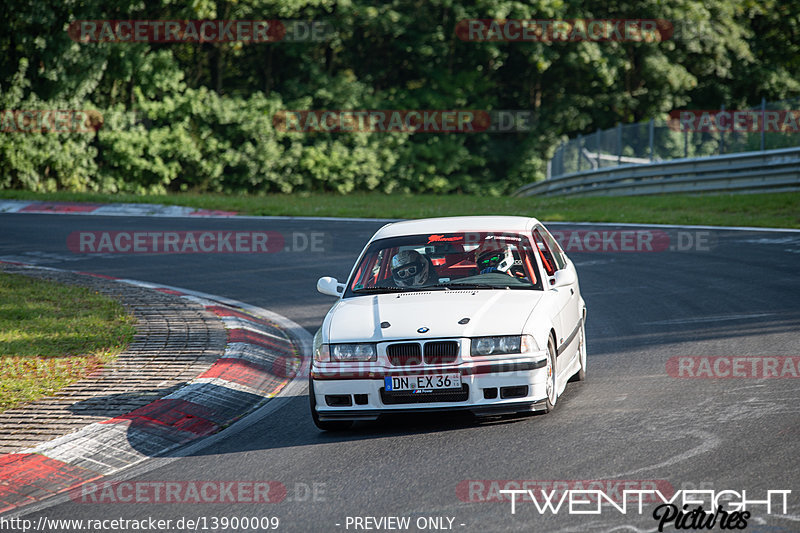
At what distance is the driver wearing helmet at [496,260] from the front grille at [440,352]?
1.44 metres

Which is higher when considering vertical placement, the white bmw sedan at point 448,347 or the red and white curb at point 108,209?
the white bmw sedan at point 448,347

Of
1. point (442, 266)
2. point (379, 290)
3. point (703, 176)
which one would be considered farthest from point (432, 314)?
point (703, 176)

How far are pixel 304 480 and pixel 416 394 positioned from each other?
3.79 feet

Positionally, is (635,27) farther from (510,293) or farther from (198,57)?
(510,293)

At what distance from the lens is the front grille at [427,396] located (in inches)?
259

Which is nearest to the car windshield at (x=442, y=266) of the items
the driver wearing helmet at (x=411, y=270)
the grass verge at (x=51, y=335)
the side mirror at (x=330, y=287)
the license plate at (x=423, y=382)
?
the driver wearing helmet at (x=411, y=270)

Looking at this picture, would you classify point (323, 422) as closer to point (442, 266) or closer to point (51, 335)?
point (442, 266)

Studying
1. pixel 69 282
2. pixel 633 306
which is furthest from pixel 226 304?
pixel 633 306

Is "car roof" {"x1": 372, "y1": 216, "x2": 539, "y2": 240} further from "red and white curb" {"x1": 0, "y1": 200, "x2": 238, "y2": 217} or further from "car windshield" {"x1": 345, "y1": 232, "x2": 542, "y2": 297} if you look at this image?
"red and white curb" {"x1": 0, "y1": 200, "x2": 238, "y2": 217}

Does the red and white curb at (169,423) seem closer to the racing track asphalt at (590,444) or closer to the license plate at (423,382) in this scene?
the racing track asphalt at (590,444)

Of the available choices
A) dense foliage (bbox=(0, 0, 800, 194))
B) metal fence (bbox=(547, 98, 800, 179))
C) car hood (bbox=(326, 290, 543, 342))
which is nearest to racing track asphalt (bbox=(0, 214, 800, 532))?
car hood (bbox=(326, 290, 543, 342))

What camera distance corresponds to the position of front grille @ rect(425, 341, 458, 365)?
659 cm

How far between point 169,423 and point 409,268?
2332 mm

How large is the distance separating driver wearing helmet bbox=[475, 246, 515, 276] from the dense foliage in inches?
1111
